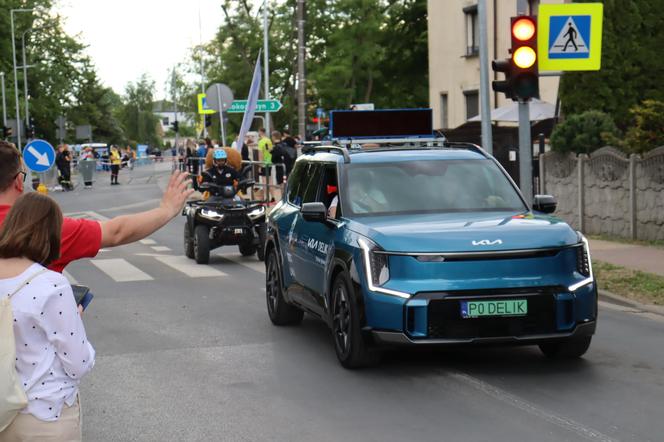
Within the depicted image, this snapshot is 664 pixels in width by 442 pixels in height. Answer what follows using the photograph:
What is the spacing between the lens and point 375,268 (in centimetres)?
848

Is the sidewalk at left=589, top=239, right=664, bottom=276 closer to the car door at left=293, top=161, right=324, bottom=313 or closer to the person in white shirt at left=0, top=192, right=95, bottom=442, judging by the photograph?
the car door at left=293, top=161, right=324, bottom=313

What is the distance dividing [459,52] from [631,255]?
26.3m

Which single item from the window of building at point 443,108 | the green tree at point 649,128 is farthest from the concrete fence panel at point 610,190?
the window of building at point 443,108

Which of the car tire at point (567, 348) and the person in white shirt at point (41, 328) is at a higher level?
the person in white shirt at point (41, 328)

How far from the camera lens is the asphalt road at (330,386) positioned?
6.94 meters

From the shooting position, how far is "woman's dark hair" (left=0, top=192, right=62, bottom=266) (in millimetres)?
4211

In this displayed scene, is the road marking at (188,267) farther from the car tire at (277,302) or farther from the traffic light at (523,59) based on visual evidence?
the traffic light at (523,59)

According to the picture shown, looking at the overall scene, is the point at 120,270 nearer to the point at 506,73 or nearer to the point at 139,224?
the point at 506,73

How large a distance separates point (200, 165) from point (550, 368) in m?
36.3

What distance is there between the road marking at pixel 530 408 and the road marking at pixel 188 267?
808 centimetres

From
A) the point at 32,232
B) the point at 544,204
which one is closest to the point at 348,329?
the point at 544,204

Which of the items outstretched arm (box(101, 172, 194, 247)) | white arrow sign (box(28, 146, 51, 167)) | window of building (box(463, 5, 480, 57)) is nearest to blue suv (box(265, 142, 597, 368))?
outstretched arm (box(101, 172, 194, 247))

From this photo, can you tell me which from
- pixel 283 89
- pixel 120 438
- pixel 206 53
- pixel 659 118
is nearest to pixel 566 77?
pixel 659 118

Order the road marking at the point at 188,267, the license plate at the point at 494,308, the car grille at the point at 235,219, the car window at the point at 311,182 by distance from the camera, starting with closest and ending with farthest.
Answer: the license plate at the point at 494,308 < the car window at the point at 311,182 < the road marking at the point at 188,267 < the car grille at the point at 235,219
